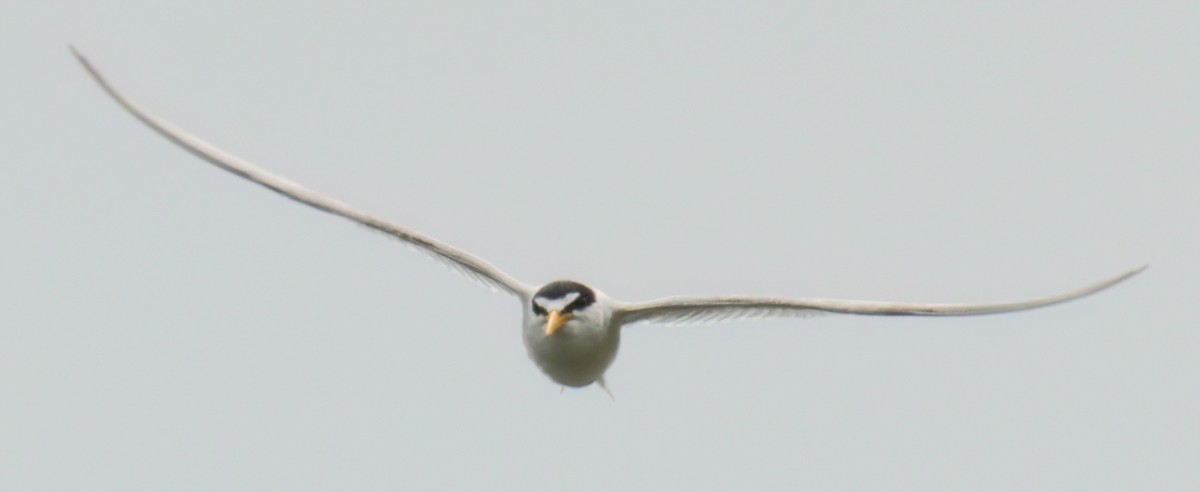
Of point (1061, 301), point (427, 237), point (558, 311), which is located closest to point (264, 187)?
point (427, 237)

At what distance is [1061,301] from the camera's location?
1149 centimetres

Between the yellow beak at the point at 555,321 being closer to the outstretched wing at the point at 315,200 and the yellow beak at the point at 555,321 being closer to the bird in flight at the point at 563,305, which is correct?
the bird in flight at the point at 563,305

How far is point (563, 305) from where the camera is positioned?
13836mm

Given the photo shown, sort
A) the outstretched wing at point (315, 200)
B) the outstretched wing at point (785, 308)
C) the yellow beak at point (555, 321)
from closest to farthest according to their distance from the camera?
the outstretched wing at point (785, 308), the outstretched wing at point (315, 200), the yellow beak at point (555, 321)

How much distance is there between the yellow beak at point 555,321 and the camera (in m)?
13.8

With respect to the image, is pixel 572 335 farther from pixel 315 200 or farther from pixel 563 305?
pixel 315 200

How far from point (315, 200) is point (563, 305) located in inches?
87.1

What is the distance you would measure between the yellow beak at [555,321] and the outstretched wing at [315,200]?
0.83 m

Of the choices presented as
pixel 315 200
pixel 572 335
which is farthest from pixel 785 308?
pixel 315 200

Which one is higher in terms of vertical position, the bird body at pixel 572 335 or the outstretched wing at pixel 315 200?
the outstretched wing at pixel 315 200

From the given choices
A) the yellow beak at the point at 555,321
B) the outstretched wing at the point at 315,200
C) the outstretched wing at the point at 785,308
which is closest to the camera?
the outstretched wing at the point at 785,308

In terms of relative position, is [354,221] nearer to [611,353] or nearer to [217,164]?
[217,164]

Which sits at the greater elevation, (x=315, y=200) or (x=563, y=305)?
(x=315, y=200)

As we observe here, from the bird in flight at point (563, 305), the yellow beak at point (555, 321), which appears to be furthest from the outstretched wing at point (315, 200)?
the yellow beak at point (555, 321)
